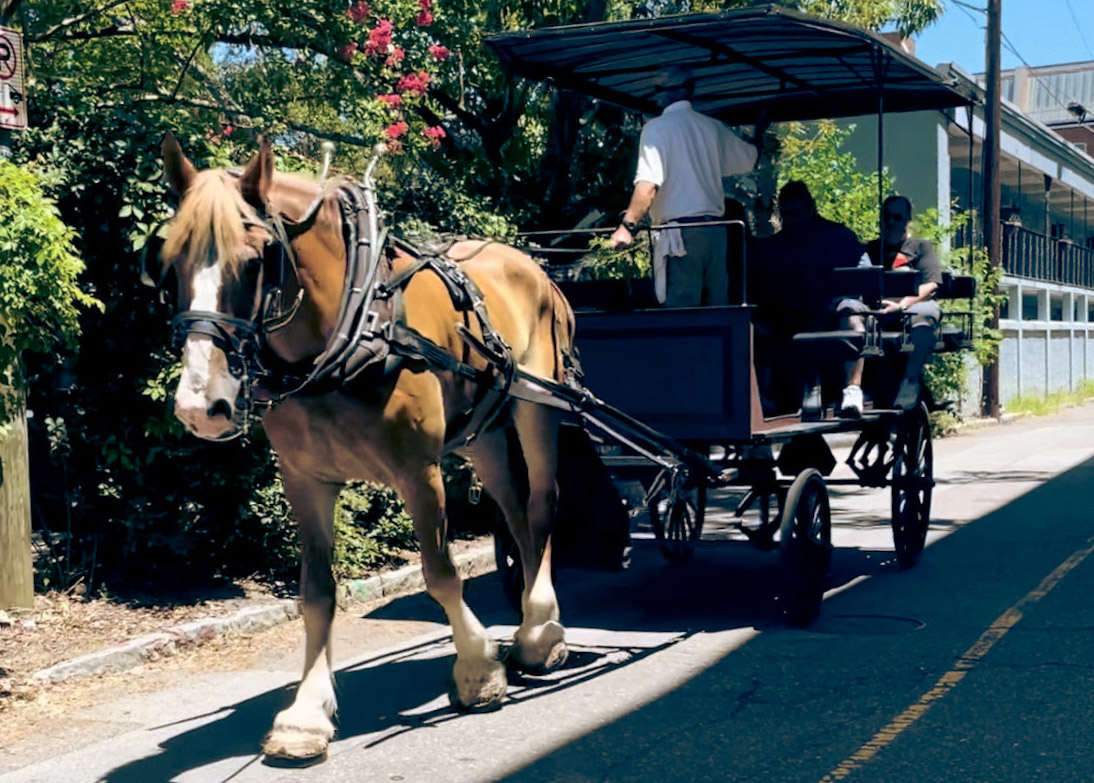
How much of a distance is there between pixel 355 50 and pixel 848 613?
273 inches

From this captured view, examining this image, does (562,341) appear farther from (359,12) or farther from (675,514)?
(359,12)

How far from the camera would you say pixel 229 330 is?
15.2ft

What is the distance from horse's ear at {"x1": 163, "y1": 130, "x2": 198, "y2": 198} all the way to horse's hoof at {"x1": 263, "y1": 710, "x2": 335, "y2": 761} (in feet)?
6.96

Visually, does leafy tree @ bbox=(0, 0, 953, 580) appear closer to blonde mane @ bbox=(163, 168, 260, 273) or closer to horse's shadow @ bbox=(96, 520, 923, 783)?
horse's shadow @ bbox=(96, 520, 923, 783)

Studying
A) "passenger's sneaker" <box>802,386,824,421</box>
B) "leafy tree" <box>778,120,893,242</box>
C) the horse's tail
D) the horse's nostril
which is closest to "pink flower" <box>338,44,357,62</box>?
the horse's tail

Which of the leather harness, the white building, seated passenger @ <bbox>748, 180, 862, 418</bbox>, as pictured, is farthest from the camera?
the white building

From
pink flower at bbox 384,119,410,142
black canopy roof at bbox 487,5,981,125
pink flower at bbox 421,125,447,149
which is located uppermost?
pink flower at bbox 421,125,447,149

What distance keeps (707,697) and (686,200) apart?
3050 mm

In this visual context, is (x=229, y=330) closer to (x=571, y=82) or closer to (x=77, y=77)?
(x=571, y=82)

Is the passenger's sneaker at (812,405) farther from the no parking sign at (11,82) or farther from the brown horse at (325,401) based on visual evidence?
the no parking sign at (11,82)

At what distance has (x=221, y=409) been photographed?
451 centimetres

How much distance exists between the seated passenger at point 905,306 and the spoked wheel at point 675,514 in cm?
120

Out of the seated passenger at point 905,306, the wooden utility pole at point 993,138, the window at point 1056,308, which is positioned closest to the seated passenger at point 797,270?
the seated passenger at point 905,306

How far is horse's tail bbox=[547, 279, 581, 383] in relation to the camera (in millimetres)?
7359
